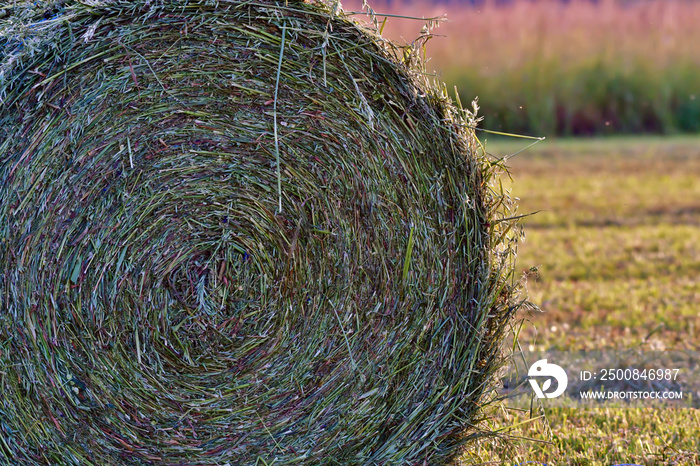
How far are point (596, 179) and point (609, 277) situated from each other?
13.5 ft

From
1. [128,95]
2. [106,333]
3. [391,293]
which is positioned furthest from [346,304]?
[128,95]

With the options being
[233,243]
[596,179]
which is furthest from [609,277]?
[233,243]

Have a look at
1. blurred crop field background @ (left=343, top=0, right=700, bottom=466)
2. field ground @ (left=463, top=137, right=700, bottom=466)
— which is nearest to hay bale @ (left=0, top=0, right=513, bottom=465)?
blurred crop field background @ (left=343, top=0, right=700, bottom=466)

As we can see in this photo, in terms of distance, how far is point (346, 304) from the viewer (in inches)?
120

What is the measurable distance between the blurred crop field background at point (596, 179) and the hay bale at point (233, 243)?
0.32 m

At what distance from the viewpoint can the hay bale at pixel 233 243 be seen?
2816mm

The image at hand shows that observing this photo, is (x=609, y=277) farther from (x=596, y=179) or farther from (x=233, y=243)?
(x=233, y=243)

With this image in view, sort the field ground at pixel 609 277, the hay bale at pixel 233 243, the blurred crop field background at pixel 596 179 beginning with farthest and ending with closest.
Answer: the blurred crop field background at pixel 596 179 → the field ground at pixel 609 277 → the hay bale at pixel 233 243

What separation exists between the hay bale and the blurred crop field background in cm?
32

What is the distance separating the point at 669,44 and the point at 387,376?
584 inches

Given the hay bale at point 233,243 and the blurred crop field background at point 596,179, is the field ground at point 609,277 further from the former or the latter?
the hay bale at point 233,243

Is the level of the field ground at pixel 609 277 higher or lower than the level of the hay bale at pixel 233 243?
lower

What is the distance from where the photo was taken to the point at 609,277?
20.7ft

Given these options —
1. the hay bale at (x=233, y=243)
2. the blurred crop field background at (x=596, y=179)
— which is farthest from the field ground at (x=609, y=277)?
the hay bale at (x=233, y=243)
